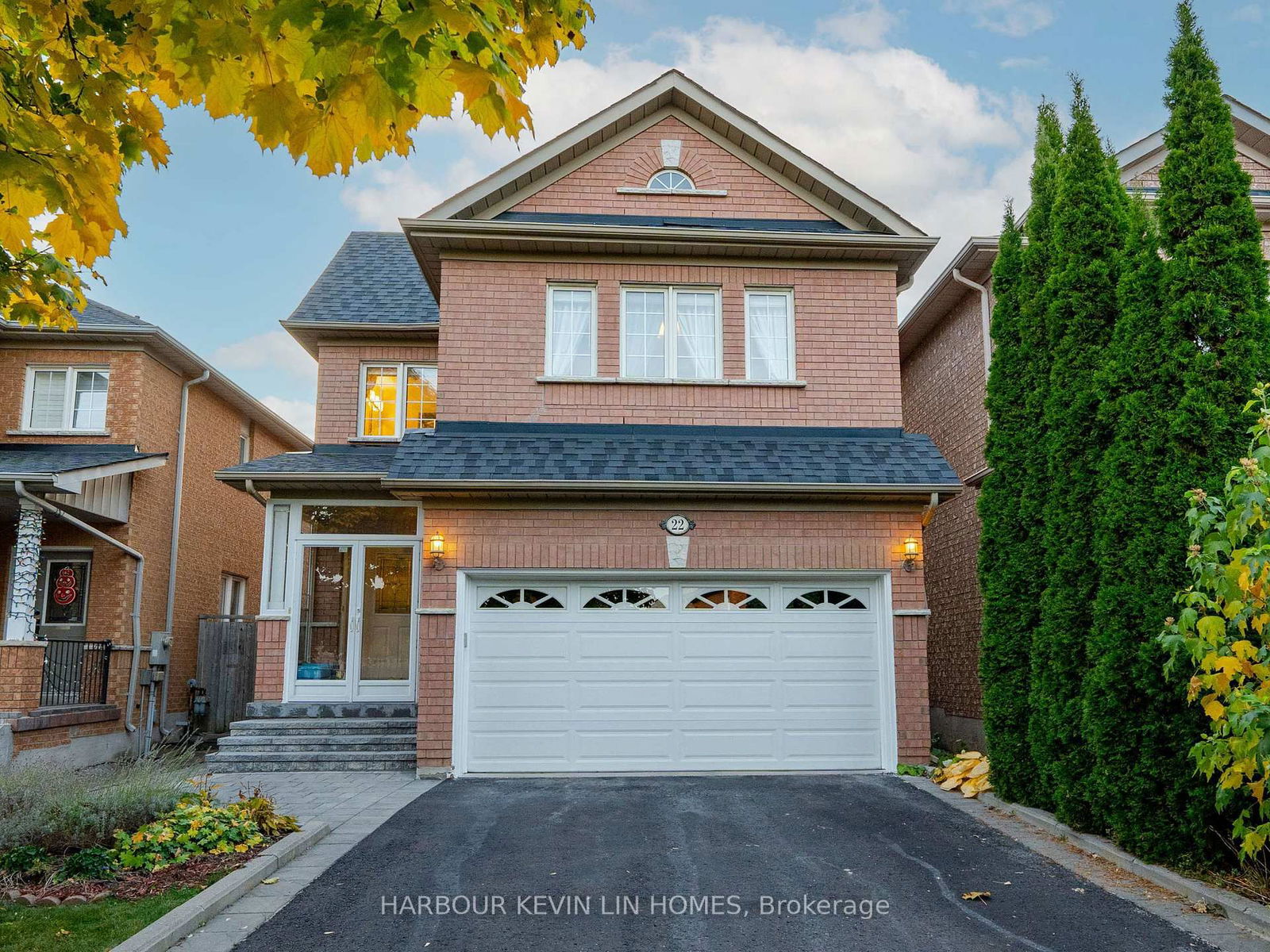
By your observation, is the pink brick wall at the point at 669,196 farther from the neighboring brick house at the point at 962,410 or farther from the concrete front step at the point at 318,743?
the concrete front step at the point at 318,743

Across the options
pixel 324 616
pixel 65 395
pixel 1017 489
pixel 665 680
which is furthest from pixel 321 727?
pixel 1017 489

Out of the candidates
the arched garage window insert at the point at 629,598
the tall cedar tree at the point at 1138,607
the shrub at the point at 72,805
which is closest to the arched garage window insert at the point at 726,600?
the arched garage window insert at the point at 629,598

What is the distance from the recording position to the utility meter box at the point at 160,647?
13492 millimetres

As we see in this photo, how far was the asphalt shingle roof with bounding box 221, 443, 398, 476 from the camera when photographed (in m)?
11.6

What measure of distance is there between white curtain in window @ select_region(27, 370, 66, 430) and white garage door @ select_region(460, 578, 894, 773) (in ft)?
25.8

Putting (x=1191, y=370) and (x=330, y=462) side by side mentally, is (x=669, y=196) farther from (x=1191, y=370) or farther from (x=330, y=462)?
(x=1191, y=370)

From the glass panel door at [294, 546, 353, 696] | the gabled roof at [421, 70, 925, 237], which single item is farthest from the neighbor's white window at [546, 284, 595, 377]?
the glass panel door at [294, 546, 353, 696]

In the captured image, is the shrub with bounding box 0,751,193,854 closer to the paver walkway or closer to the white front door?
the paver walkway

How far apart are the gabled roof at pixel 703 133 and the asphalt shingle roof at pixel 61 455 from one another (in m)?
6.16

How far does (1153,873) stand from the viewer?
5836mm

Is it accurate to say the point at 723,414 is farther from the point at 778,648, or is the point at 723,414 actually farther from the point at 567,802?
the point at 567,802

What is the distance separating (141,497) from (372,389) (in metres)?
3.83

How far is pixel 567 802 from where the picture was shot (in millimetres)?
8484

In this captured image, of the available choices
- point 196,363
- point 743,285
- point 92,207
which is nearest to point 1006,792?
Result: point 743,285
